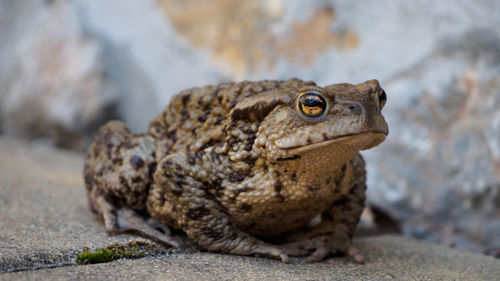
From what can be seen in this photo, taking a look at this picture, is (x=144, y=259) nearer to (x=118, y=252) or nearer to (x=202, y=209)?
(x=118, y=252)

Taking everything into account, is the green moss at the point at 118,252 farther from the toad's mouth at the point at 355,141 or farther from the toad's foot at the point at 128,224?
the toad's mouth at the point at 355,141

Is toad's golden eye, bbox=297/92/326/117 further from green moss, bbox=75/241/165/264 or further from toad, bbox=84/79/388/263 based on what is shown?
green moss, bbox=75/241/165/264

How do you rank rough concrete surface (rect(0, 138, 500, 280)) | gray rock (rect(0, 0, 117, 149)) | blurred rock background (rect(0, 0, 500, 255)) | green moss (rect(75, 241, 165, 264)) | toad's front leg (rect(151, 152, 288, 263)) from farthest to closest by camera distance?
gray rock (rect(0, 0, 117, 149))
blurred rock background (rect(0, 0, 500, 255))
toad's front leg (rect(151, 152, 288, 263))
green moss (rect(75, 241, 165, 264))
rough concrete surface (rect(0, 138, 500, 280))

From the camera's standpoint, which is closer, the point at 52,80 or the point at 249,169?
the point at 249,169

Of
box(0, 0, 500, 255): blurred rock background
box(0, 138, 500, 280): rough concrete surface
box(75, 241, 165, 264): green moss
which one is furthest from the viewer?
box(0, 0, 500, 255): blurred rock background

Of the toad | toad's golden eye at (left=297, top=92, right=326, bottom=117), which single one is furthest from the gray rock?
toad's golden eye at (left=297, top=92, right=326, bottom=117)

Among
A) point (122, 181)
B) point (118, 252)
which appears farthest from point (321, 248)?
point (122, 181)

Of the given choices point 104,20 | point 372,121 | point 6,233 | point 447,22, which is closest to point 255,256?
point 372,121

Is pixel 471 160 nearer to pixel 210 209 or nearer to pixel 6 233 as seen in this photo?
pixel 210 209
